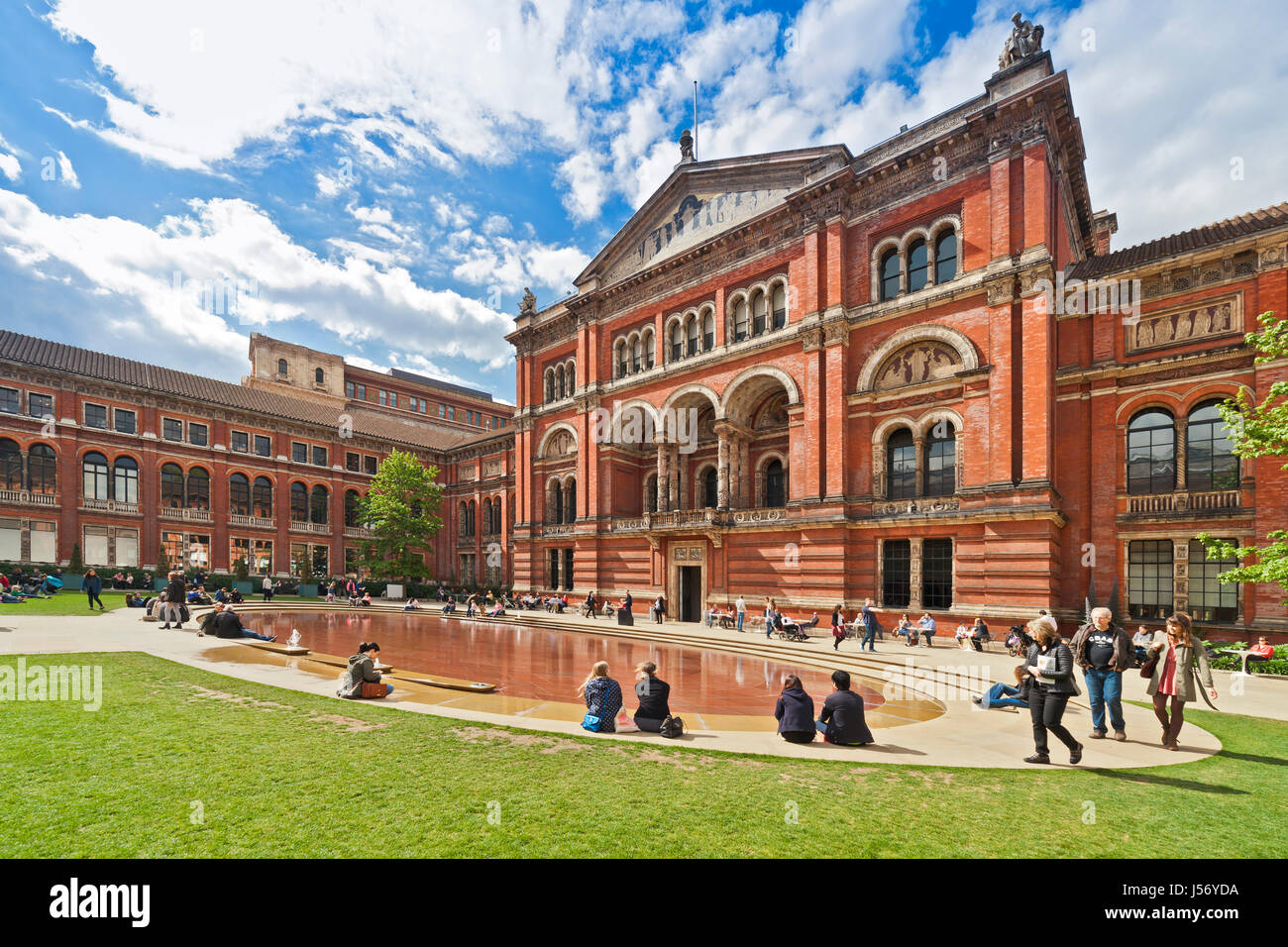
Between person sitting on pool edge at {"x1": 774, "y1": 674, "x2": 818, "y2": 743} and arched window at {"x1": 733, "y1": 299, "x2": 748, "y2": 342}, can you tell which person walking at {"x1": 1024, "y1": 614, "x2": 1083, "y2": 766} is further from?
arched window at {"x1": 733, "y1": 299, "x2": 748, "y2": 342}

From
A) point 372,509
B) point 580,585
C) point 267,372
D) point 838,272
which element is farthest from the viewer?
point 267,372

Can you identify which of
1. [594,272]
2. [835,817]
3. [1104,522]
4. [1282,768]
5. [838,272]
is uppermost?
[594,272]

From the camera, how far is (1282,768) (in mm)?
7215

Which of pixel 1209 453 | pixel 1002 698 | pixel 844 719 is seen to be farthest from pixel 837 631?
pixel 1209 453

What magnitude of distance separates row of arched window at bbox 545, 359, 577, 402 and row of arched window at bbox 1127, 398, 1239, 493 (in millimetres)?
28884

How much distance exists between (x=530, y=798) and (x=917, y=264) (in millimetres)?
25886

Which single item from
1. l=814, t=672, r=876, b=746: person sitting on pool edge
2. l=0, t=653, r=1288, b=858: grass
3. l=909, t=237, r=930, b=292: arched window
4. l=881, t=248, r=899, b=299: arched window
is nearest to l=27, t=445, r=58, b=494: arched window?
l=0, t=653, r=1288, b=858: grass

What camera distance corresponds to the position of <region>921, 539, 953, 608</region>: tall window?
22266 mm

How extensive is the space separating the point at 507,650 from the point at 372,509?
28572 millimetres

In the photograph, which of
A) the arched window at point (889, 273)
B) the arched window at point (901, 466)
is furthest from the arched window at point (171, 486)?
the arched window at point (889, 273)

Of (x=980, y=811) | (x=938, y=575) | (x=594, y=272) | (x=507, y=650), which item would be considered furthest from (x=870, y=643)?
(x=594, y=272)

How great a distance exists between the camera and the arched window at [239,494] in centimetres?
4356
